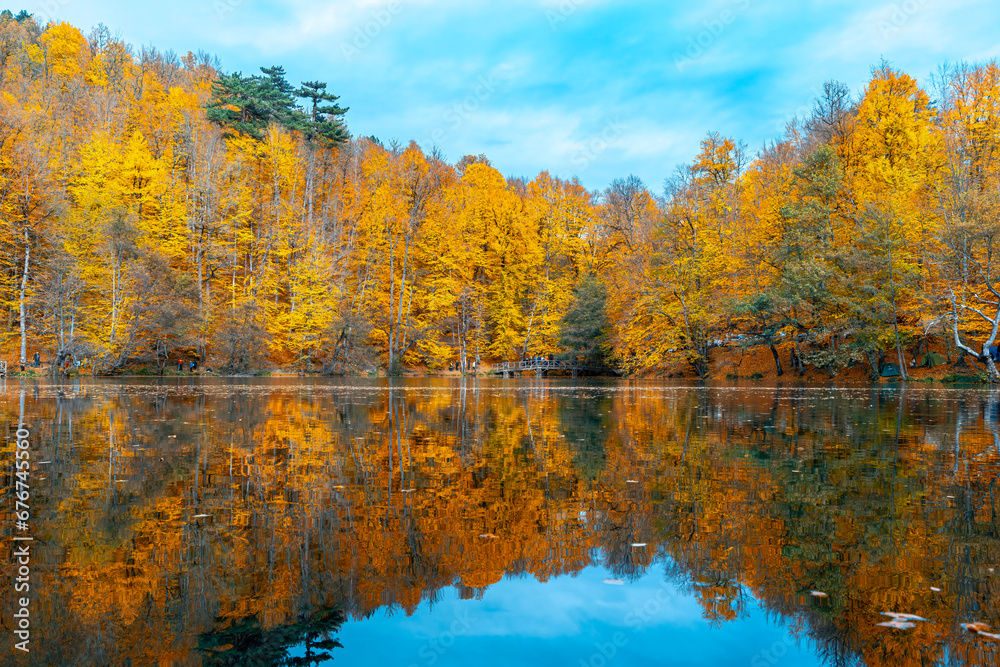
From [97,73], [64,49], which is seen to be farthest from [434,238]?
[64,49]

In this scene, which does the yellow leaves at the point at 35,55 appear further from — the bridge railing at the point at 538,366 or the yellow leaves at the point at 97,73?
the bridge railing at the point at 538,366

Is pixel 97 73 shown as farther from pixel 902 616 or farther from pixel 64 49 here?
pixel 902 616

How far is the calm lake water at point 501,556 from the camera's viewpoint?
2.60 m

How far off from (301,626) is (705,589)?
6.69 ft

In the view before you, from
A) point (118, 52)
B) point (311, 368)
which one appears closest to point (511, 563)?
point (311, 368)

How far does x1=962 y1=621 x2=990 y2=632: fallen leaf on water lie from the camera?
2.63m

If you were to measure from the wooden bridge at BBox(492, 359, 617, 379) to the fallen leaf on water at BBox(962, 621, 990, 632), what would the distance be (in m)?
44.1

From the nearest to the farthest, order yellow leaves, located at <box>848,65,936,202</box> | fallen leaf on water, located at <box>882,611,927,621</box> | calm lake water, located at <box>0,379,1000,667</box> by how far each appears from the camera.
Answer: calm lake water, located at <box>0,379,1000,667</box> → fallen leaf on water, located at <box>882,611,927,621</box> → yellow leaves, located at <box>848,65,936,202</box>

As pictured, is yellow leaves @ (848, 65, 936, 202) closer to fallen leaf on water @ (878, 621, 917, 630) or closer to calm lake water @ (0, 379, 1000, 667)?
calm lake water @ (0, 379, 1000, 667)

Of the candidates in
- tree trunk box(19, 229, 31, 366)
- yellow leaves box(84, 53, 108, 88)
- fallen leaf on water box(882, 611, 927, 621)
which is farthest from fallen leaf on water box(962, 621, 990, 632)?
yellow leaves box(84, 53, 108, 88)

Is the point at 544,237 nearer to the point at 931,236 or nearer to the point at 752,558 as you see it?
the point at 931,236

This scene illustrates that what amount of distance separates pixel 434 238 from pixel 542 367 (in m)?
13.7

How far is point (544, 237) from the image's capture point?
51312 millimetres

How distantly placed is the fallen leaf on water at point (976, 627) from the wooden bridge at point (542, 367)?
4406 cm
